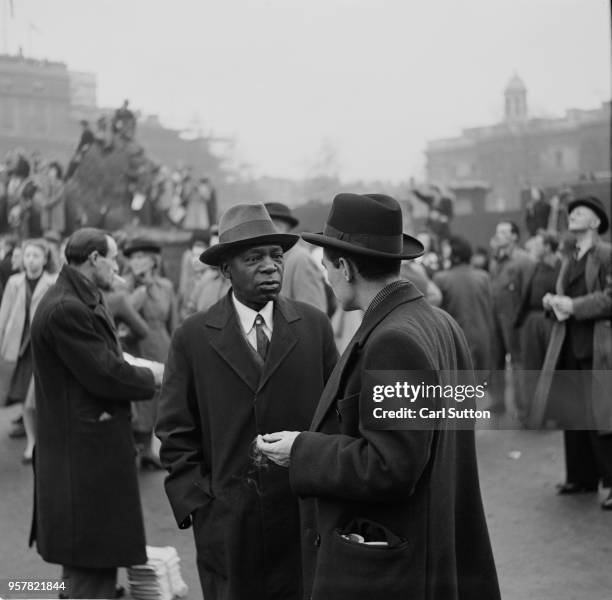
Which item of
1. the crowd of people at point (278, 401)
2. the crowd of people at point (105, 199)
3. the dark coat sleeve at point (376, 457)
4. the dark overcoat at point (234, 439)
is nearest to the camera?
the dark coat sleeve at point (376, 457)

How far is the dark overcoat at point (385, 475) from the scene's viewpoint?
103 inches

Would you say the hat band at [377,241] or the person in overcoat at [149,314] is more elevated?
the hat band at [377,241]

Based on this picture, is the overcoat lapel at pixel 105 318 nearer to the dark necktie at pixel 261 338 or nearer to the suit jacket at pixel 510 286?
the dark necktie at pixel 261 338

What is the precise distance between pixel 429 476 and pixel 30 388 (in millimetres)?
6189

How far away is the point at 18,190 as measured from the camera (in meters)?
18.0

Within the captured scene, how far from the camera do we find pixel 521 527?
20.0 ft

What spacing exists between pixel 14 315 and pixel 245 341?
5304 millimetres

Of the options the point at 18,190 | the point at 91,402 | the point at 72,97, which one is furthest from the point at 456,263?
the point at 18,190

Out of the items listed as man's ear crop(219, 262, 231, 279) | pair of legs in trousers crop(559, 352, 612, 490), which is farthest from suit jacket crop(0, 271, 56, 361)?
man's ear crop(219, 262, 231, 279)

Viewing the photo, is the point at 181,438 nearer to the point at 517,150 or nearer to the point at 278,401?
the point at 278,401

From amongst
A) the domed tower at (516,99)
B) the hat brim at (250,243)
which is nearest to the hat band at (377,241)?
the hat brim at (250,243)

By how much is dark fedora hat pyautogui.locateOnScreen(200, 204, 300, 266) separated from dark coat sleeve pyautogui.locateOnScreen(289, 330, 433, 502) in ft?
3.80

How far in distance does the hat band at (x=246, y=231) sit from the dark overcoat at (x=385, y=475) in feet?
3.47

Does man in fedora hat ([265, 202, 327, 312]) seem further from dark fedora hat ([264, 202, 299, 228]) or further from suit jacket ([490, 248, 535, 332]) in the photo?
suit jacket ([490, 248, 535, 332])
